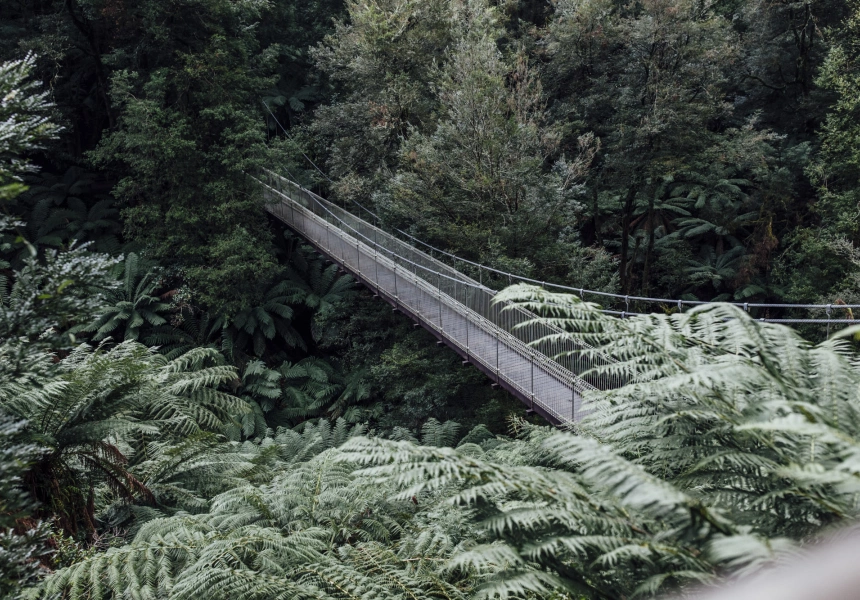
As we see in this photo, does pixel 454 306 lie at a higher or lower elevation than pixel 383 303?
higher

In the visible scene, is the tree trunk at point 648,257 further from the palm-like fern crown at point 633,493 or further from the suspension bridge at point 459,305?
the palm-like fern crown at point 633,493

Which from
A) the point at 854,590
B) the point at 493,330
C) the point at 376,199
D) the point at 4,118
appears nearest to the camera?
the point at 854,590

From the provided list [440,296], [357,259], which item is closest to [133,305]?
[357,259]

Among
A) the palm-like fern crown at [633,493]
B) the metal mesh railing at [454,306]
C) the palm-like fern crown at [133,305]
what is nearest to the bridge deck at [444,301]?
the metal mesh railing at [454,306]

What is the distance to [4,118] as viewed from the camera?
2314 mm

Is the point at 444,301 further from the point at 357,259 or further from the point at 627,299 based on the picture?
the point at 627,299

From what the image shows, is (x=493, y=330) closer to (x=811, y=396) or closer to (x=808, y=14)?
(x=811, y=396)

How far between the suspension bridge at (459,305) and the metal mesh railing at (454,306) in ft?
0.04

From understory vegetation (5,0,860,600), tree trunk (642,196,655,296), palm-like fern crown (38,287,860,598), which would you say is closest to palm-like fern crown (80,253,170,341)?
understory vegetation (5,0,860,600)

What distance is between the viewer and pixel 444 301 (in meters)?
8.41

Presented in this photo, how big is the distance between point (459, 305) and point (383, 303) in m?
2.42

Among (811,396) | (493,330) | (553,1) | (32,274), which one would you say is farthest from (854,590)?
(553,1)

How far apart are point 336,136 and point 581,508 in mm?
11212

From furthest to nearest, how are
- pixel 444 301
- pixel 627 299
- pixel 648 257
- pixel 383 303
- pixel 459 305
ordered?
pixel 648 257, pixel 383 303, pixel 444 301, pixel 459 305, pixel 627 299
